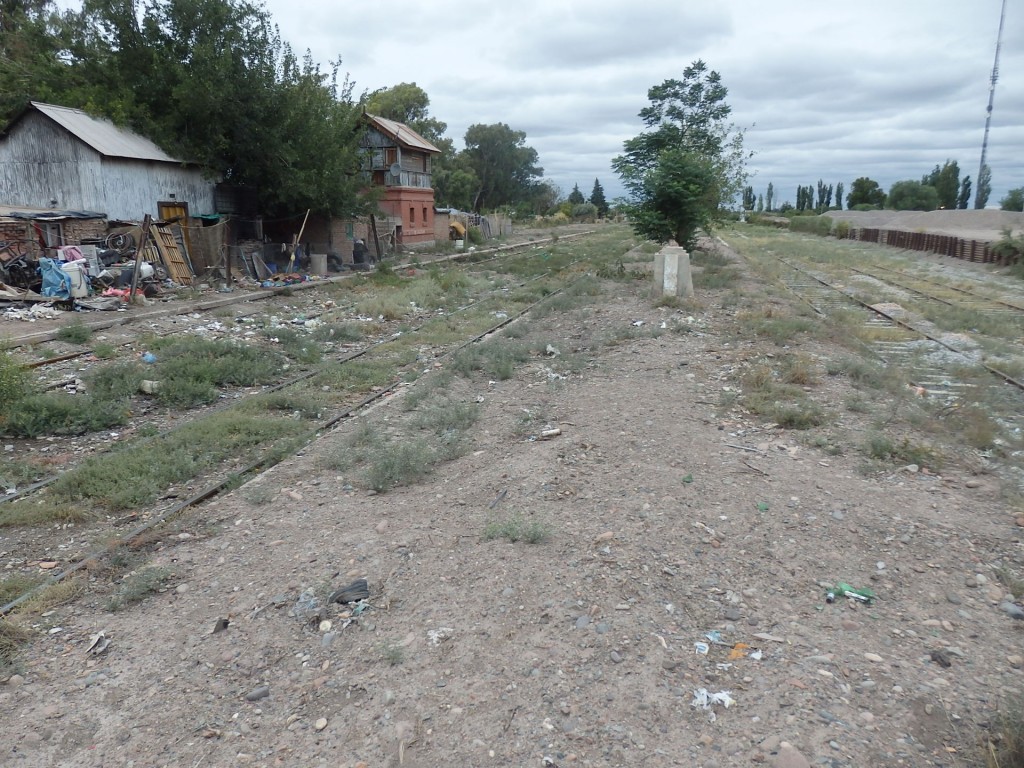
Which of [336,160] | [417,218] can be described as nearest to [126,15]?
[336,160]

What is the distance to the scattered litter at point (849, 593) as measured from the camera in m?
4.36

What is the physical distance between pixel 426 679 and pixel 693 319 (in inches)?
438

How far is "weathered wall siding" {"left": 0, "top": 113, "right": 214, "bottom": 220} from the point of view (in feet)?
63.4

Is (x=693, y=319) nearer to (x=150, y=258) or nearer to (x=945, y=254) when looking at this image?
(x=150, y=258)

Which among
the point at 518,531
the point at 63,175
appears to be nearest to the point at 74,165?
the point at 63,175

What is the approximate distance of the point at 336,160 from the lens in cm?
2497

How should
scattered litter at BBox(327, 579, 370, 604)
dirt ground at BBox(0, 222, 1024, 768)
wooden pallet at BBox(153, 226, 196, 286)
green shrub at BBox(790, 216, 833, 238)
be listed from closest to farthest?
dirt ground at BBox(0, 222, 1024, 768)
scattered litter at BBox(327, 579, 370, 604)
wooden pallet at BBox(153, 226, 196, 286)
green shrub at BBox(790, 216, 833, 238)

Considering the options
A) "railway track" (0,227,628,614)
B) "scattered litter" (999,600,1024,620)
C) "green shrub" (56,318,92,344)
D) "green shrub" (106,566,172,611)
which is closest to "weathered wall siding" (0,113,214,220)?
"railway track" (0,227,628,614)

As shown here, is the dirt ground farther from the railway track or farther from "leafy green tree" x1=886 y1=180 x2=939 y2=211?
"leafy green tree" x1=886 y1=180 x2=939 y2=211

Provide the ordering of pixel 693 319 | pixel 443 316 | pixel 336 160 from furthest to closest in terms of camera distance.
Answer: pixel 336 160 < pixel 443 316 < pixel 693 319

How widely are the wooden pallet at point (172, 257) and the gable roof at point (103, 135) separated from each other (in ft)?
7.23

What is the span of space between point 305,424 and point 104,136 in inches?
643

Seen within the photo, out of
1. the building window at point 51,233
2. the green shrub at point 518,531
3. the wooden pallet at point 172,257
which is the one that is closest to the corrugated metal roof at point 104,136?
the wooden pallet at point 172,257

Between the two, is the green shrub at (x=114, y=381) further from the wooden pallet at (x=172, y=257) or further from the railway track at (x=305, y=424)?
the wooden pallet at (x=172, y=257)
